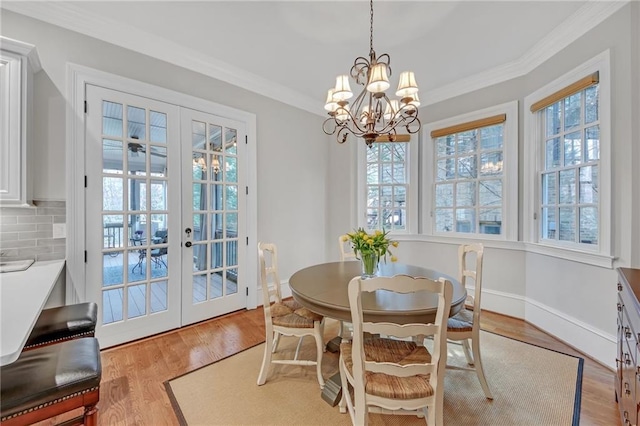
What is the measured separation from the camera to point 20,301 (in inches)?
51.3

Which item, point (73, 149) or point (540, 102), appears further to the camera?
point (540, 102)

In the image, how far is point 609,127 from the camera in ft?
7.29

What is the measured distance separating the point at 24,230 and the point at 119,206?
627 mm

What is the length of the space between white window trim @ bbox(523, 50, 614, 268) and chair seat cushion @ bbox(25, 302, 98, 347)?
382cm

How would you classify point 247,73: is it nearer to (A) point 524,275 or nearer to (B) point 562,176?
(B) point 562,176

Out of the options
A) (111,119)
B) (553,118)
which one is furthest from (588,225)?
(111,119)

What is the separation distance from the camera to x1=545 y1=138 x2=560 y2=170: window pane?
2.84 meters

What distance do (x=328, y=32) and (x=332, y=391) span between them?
2.91m

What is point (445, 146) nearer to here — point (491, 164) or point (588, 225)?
point (491, 164)

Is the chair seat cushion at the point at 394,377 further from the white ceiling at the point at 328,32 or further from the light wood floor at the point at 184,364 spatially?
the white ceiling at the point at 328,32

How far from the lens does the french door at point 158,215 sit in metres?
2.46

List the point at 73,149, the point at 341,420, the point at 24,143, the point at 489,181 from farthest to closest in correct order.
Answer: the point at 489,181 → the point at 73,149 → the point at 24,143 → the point at 341,420

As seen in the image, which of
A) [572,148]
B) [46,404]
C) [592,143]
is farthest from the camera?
[572,148]

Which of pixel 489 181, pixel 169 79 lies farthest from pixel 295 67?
pixel 489 181
